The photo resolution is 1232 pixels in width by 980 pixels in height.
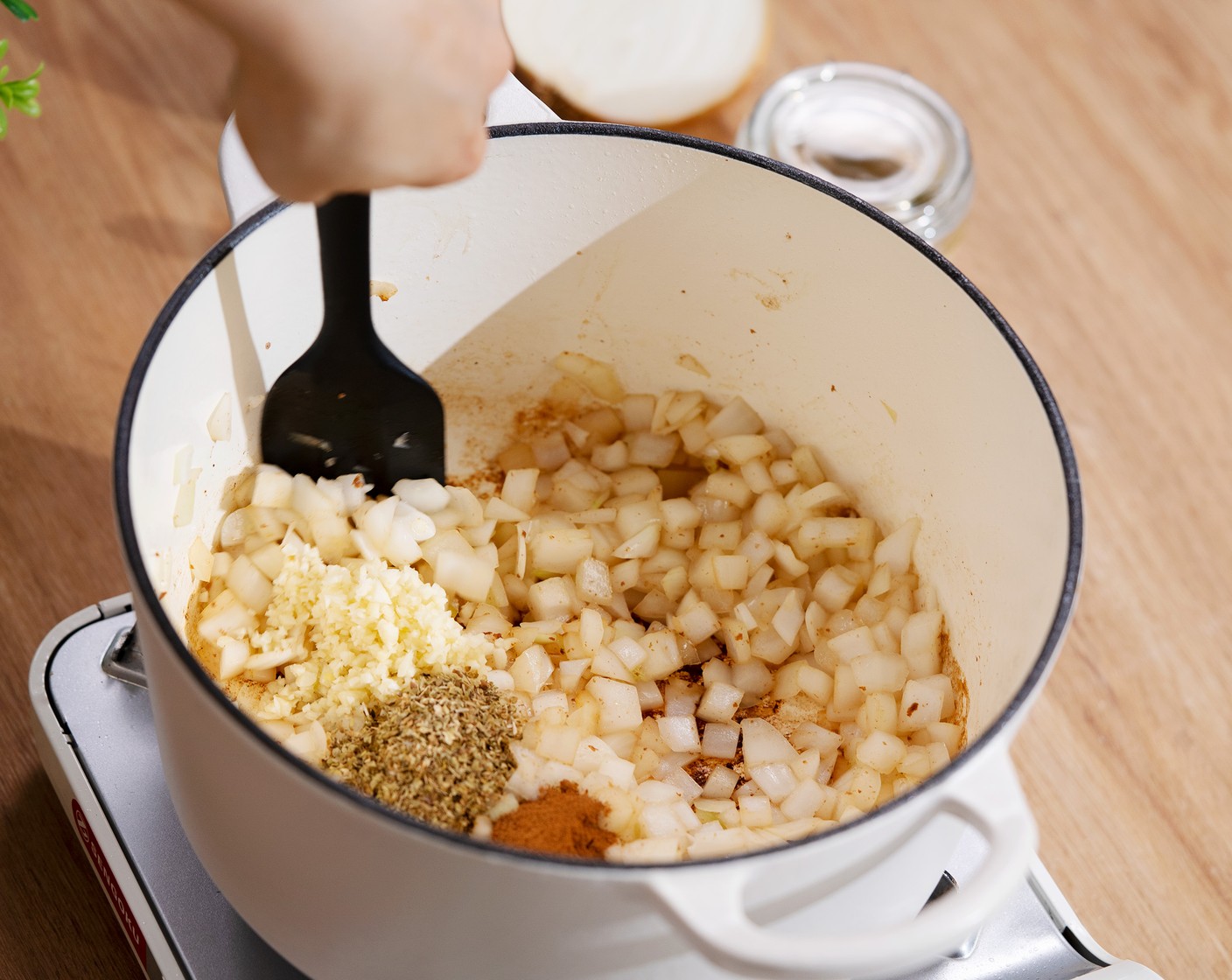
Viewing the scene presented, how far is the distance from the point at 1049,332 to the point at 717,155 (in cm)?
53

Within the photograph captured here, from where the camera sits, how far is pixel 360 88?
438 mm

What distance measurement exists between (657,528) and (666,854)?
0.30 meters

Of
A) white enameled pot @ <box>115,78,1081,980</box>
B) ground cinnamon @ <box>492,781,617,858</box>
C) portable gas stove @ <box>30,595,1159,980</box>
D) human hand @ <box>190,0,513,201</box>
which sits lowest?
portable gas stove @ <box>30,595,1159,980</box>

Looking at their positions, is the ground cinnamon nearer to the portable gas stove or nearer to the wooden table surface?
the portable gas stove

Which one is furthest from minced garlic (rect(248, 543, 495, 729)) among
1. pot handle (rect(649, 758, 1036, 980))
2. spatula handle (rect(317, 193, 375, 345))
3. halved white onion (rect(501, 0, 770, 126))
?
halved white onion (rect(501, 0, 770, 126))

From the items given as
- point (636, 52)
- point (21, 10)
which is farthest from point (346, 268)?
point (636, 52)

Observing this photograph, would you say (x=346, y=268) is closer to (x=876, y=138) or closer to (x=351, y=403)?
(x=351, y=403)

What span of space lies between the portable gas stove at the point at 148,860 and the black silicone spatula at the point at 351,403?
0.17 meters

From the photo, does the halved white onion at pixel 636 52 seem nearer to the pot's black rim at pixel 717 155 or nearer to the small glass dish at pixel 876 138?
the small glass dish at pixel 876 138

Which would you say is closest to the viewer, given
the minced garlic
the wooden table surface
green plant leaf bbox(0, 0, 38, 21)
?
green plant leaf bbox(0, 0, 38, 21)

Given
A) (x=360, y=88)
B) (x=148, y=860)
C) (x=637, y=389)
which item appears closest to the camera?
(x=360, y=88)

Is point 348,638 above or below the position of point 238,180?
below

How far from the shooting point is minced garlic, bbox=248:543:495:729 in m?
0.72

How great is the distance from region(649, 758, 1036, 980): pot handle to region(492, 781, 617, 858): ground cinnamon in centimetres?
18
